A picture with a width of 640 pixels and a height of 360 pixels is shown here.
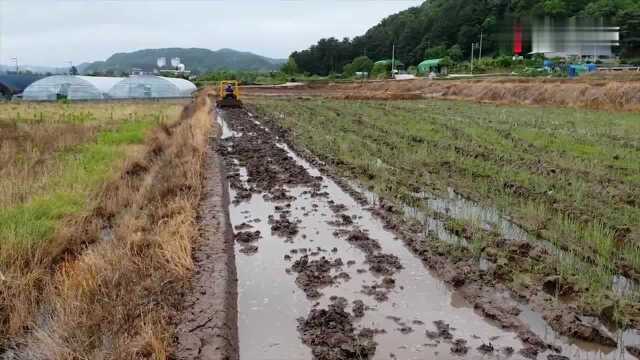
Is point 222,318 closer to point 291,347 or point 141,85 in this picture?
point 291,347

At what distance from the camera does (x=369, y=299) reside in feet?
14.4

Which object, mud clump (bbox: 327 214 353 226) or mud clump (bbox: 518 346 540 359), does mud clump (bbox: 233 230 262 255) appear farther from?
mud clump (bbox: 518 346 540 359)

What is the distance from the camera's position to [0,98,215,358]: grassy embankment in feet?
12.3

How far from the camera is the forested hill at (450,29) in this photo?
2127 inches

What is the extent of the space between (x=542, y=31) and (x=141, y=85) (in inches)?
1286

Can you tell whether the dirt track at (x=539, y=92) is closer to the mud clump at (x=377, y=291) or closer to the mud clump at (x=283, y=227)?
the mud clump at (x=283, y=227)

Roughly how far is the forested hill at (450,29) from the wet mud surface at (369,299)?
50697 millimetres

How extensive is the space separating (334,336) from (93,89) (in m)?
36.2

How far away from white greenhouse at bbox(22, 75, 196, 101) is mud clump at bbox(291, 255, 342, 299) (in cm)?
3344

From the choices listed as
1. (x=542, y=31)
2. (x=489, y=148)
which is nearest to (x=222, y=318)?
(x=489, y=148)

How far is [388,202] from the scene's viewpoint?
7199 mm

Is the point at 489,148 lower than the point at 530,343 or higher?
higher

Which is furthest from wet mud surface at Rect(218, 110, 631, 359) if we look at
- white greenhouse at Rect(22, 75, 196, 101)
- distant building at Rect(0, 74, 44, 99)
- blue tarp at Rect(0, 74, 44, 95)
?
blue tarp at Rect(0, 74, 44, 95)

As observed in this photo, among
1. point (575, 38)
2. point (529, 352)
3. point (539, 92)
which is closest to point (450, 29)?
point (575, 38)
